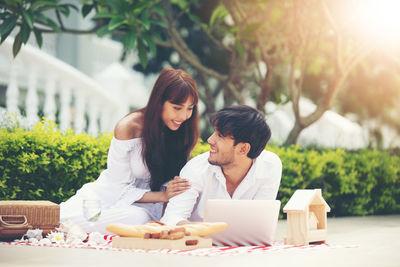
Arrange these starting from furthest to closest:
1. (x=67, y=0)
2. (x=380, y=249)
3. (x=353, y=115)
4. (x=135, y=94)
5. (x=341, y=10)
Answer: (x=353, y=115)
(x=135, y=94)
(x=67, y=0)
(x=341, y=10)
(x=380, y=249)

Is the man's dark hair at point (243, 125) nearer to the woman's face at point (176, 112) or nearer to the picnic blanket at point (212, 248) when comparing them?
the woman's face at point (176, 112)

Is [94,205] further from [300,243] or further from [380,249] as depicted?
[380,249]

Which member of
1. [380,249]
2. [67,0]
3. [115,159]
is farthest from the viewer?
[67,0]

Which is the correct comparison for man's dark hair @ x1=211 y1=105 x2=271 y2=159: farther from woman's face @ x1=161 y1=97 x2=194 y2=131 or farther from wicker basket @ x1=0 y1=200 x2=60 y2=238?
wicker basket @ x1=0 y1=200 x2=60 y2=238

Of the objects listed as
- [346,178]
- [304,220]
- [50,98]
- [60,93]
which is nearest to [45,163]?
[304,220]

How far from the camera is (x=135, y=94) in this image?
16.1 metres

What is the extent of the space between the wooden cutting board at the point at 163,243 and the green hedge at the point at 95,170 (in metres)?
1.93

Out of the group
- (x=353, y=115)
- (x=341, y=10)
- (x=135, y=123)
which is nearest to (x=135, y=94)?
(x=353, y=115)

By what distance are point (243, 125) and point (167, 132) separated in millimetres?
1045

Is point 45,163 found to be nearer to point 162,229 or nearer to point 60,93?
point 162,229

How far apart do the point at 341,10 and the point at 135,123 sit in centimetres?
481

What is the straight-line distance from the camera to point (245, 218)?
4617 millimetres

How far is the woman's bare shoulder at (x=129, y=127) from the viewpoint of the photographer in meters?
5.45

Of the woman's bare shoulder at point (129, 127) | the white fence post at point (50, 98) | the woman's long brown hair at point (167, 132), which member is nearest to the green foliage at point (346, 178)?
the woman's long brown hair at point (167, 132)
